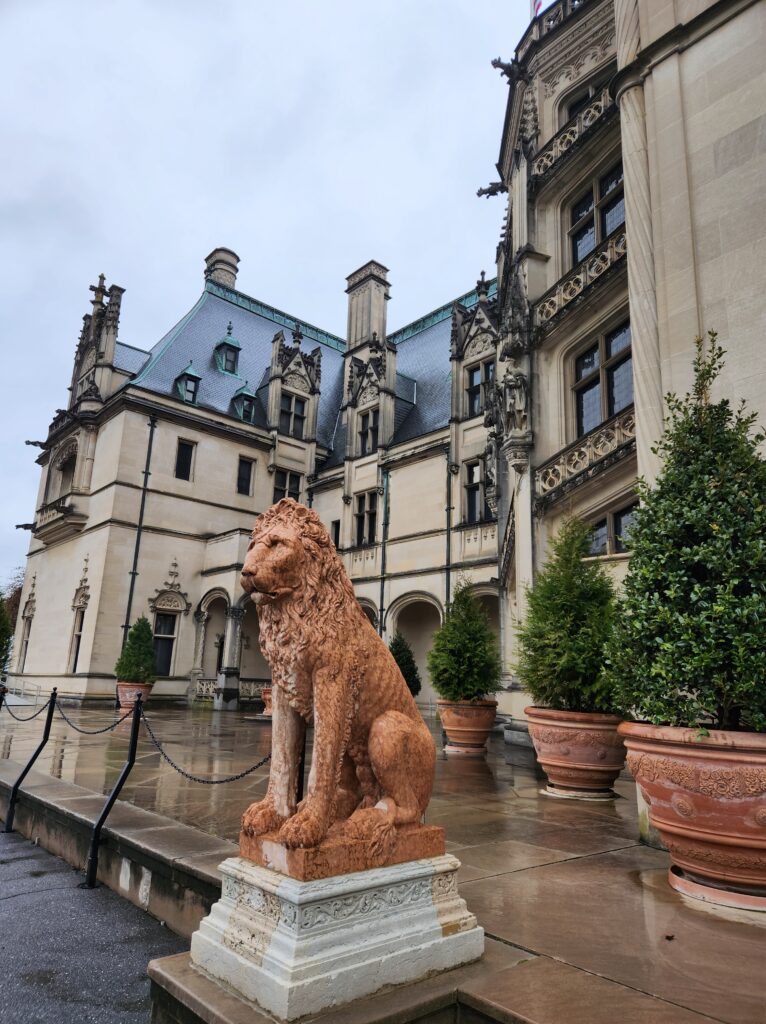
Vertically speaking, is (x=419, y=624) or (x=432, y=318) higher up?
(x=432, y=318)

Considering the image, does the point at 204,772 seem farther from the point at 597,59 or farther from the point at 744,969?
the point at 597,59

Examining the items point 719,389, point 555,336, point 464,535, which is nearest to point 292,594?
point 719,389

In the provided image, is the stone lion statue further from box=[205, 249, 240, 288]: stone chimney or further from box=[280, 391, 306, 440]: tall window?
box=[205, 249, 240, 288]: stone chimney

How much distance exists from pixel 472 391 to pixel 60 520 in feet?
55.5

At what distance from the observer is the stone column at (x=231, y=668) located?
23.4 metres

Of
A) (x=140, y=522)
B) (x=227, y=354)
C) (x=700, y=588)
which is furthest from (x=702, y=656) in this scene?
(x=227, y=354)

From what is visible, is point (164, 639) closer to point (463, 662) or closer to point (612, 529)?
point (463, 662)

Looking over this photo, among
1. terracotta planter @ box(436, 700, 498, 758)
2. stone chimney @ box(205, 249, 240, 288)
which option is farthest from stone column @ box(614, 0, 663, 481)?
stone chimney @ box(205, 249, 240, 288)

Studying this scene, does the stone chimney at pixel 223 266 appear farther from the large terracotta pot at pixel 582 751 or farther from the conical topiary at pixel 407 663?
the large terracotta pot at pixel 582 751

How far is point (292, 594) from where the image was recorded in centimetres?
272

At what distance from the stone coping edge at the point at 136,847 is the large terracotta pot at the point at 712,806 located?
7.82 ft

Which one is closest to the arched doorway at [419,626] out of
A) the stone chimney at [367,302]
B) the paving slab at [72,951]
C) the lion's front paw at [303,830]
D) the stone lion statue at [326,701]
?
the stone chimney at [367,302]

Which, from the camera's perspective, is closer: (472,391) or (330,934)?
(330,934)

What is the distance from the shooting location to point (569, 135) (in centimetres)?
1222
